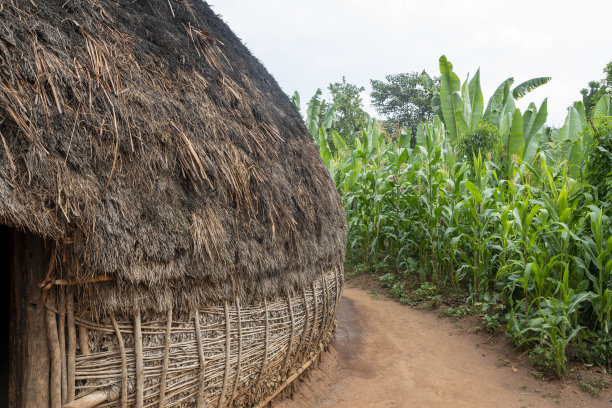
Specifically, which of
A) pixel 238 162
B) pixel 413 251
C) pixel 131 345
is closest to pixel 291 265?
pixel 238 162

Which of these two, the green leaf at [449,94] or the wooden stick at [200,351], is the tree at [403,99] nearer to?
the green leaf at [449,94]

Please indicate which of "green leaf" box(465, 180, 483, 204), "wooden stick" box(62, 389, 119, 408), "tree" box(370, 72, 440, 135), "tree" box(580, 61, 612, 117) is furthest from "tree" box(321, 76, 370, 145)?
"wooden stick" box(62, 389, 119, 408)

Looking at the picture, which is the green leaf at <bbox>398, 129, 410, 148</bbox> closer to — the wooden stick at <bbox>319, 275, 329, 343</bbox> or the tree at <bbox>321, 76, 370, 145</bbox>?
the wooden stick at <bbox>319, 275, 329, 343</bbox>

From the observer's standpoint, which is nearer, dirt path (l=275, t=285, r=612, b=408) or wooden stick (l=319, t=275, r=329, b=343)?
dirt path (l=275, t=285, r=612, b=408)

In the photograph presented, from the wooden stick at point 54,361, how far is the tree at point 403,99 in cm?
2155

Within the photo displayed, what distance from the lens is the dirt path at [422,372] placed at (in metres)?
3.59

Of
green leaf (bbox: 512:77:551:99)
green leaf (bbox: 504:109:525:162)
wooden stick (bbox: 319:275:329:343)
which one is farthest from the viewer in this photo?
green leaf (bbox: 512:77:551:99)

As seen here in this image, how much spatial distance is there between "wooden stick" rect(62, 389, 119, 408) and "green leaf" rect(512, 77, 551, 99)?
11618mm

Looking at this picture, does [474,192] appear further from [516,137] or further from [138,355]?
[138,355]

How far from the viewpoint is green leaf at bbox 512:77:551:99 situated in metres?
10.5

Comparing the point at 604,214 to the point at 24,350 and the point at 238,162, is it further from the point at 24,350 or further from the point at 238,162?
the point at 24,350

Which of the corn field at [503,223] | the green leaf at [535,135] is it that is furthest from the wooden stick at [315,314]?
the green leaf at [535,135]

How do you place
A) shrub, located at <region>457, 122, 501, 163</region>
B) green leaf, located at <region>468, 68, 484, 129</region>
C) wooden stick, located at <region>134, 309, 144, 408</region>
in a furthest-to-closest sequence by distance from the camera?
green leaf, located at <region>468, 68, 484, 129</region> → shrub, located at <region>457, 122, 501, 163</region> → wooden stick, located at <region>134, 309, 144, 408</region>

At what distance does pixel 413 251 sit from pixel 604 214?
313cm
